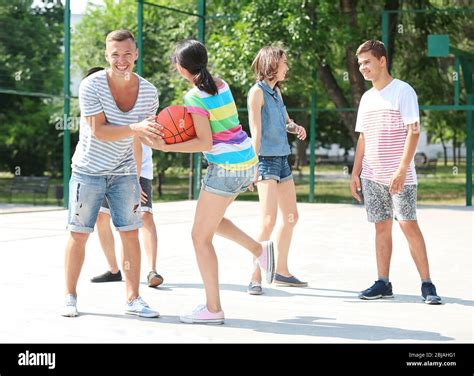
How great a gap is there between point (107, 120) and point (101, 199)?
1.90ft

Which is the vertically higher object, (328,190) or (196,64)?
(196,64)

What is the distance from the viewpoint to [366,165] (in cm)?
783

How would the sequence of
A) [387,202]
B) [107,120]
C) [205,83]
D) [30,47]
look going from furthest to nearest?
[30,47], [387,202], [107,120], [205,83]

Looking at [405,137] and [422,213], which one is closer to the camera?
[405,137]

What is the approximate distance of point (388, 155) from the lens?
7.64 meters

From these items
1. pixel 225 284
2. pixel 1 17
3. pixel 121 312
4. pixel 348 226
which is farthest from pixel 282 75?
pixel 1 17

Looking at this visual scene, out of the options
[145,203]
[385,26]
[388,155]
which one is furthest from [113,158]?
[385,26]

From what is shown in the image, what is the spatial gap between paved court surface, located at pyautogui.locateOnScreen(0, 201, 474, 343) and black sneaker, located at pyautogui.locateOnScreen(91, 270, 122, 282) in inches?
5.5

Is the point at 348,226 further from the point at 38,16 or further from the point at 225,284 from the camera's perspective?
the point at 38,16

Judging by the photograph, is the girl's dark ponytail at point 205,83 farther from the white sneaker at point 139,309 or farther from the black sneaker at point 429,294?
the black sneaker at point 429,294

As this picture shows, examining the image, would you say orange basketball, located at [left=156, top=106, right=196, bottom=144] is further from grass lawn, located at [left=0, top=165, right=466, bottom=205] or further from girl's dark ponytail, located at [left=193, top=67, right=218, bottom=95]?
grass lawn, located at [left=0, top=165, right=466, bottom=205]

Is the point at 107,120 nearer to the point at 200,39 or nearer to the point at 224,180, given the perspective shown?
the point at 224,180

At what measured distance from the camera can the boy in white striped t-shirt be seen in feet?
21.9

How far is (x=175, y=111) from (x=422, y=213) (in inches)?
445
